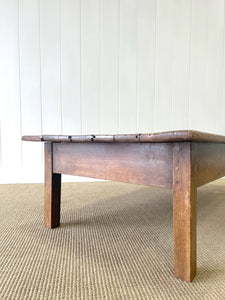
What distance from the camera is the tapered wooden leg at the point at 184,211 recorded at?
614 millimetres

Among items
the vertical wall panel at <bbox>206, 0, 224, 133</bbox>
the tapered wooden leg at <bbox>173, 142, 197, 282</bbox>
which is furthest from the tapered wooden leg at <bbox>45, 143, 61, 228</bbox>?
the vertical wall panel at <bbox>206, 0, 224, 133</bbox>

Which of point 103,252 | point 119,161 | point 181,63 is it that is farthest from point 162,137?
point 181,63

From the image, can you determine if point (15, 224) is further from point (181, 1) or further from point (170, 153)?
point (181, 1)

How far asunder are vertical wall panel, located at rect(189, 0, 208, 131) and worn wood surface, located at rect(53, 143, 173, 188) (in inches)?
75.1

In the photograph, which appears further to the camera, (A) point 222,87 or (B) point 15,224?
(A) point 222,87

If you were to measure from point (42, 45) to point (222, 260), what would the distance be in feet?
7.45

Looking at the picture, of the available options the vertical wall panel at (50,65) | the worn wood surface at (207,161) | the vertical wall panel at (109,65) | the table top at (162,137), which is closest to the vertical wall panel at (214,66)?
the vertical wall panel at (109,65)

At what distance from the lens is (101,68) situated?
2234mm

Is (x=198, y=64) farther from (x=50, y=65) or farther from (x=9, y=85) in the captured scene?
(x=9, y=85)

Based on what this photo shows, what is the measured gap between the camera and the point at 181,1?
91.8 inches

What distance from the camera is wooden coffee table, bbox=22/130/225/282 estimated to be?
0.61 m

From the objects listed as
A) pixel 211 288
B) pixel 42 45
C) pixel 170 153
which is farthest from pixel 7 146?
pixel 211 288

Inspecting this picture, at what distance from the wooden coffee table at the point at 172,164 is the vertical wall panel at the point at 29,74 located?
4.54 ft

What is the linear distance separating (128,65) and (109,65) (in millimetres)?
205
